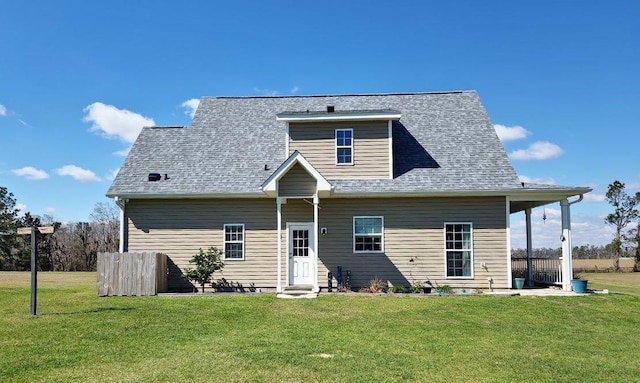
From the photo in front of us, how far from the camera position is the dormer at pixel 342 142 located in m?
16.5

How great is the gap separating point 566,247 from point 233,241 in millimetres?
10749

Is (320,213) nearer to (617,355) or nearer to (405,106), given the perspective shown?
(405,106)

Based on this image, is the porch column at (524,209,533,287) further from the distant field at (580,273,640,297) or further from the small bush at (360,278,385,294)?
the small bush at (360,278,385,294)

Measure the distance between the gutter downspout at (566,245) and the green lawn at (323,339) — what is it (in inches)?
72.2

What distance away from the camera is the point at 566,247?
51.9ft

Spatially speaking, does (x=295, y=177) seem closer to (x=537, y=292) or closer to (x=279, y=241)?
(x=279, y=241)

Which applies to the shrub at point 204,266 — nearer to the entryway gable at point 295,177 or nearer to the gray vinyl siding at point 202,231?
the gray vinyl siding at point 202,231

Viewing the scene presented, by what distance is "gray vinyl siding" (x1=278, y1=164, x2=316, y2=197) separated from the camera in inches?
596

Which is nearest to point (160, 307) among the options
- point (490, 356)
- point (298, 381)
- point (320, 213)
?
point (320, 213)

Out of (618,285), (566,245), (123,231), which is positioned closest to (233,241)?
(123,231)

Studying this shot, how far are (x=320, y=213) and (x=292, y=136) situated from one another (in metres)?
2.85

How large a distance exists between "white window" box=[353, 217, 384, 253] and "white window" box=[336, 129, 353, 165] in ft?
6.90

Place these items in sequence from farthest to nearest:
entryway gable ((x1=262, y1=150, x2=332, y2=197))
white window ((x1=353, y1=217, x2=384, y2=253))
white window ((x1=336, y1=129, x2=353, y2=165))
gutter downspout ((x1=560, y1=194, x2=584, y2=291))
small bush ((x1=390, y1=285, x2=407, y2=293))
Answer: white window ((x1=336, y1=129, x2=353, y2=165)) < white window ((x1=353, y1=217, x2=384, y2=253)) < gutter downspout ((x1=560, y1=194, x2=584, y2=291)) < small bush ((x1=390, y1=285, x2=407, y2=293)) < entryway gable ((x1=262, y1=150, x2=332, y2=197))

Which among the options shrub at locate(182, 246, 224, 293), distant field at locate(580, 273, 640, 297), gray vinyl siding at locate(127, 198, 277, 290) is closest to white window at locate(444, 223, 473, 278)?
gray vinyl siding at locate(127, 198, 277, 290)
